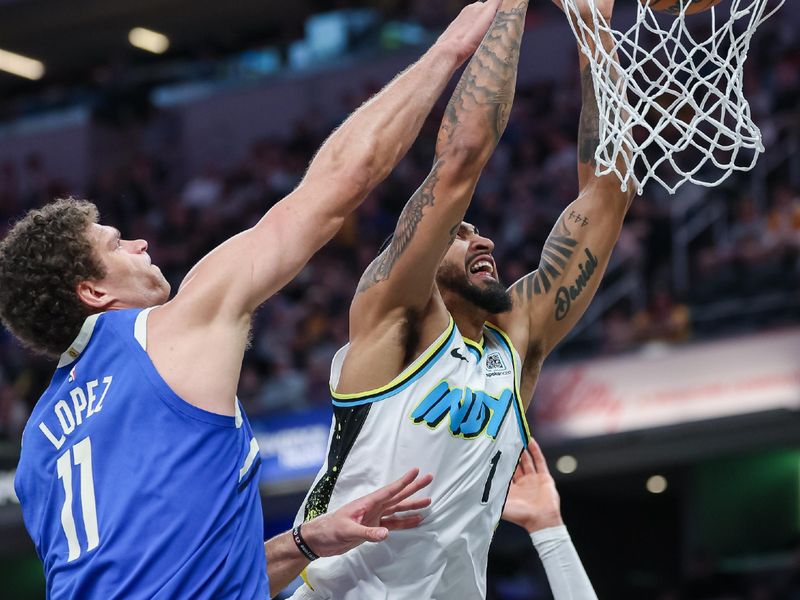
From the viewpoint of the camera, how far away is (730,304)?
9.85 meters

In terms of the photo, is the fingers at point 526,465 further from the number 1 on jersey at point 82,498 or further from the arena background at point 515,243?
the arena background at point 515,243

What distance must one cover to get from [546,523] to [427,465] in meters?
0.82

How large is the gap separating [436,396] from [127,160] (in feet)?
48.3

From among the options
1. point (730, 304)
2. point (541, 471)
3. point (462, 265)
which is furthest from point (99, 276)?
point (730, 304)

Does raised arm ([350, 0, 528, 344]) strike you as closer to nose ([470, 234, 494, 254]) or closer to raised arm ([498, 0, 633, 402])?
nose ([470, 234, 494, 254])

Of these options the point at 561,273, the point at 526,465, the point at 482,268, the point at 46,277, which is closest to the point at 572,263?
the point at 561,273

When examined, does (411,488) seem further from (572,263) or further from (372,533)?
(572,263)

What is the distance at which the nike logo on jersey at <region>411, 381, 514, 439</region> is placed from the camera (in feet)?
12.7

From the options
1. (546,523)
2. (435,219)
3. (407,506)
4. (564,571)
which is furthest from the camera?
(546,523)

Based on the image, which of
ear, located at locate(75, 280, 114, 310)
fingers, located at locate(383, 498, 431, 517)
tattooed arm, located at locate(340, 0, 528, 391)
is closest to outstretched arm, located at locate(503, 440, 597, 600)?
tattooed arm, located at locate(340, 0, 528, 391)

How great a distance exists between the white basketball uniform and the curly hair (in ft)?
3.63

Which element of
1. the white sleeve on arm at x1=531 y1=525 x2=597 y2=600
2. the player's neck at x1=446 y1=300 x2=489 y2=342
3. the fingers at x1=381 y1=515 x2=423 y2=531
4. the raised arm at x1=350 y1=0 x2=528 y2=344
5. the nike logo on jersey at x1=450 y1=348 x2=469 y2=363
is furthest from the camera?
the white sleeve on arm at x1=531 y1=525 x2=597 y2=600

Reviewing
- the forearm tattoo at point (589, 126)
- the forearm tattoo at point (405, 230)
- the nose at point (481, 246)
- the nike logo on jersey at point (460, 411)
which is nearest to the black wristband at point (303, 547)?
the nike logo on jersey at point (460, 411)

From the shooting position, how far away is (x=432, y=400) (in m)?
3.87
